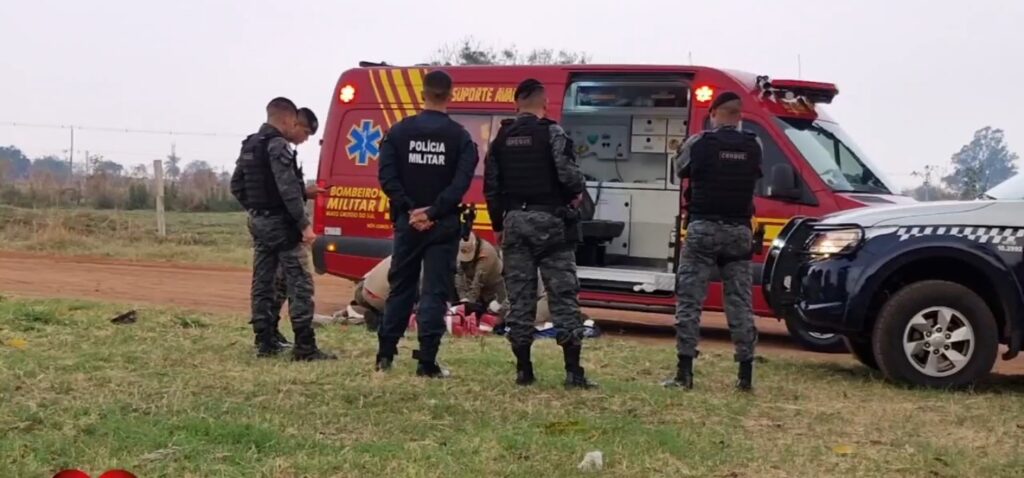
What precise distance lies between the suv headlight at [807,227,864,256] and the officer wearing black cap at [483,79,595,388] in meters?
1.93

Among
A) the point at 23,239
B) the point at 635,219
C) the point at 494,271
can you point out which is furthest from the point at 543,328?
the point at 23,239

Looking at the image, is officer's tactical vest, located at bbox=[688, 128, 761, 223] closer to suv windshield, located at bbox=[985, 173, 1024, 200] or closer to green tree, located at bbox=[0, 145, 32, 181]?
suv windshield, located at bbox=[985, 173, 1024, 200]

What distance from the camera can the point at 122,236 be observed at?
22578 millimetres

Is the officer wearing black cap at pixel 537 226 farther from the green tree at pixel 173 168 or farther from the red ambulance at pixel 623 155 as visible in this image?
the green tree at pixel 173 168

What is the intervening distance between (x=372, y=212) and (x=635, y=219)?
253cm

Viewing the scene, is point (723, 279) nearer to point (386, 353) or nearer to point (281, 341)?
point (386, 353)

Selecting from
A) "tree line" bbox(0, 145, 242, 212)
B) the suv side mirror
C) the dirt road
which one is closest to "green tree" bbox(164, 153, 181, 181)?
"tree line" bbox(0, 145, 242, 212)

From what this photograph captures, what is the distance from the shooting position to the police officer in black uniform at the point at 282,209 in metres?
7.67

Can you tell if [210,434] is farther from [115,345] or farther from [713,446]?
[115,345]

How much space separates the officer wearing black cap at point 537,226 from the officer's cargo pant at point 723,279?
707 millimetres

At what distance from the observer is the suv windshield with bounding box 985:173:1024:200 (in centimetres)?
790

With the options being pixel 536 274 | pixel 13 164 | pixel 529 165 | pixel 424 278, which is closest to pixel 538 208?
pixel 529 165

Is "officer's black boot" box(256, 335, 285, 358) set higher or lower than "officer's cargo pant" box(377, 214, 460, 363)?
lower

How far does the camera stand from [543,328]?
1020cm
